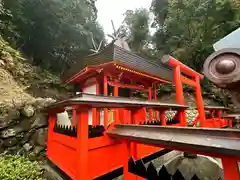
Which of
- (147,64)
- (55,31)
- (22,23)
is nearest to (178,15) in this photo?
(147,64)

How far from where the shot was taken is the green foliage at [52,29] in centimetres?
1098

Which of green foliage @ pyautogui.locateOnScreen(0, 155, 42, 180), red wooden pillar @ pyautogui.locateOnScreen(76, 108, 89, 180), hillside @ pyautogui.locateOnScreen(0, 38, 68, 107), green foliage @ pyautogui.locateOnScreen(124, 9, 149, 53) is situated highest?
green foliage @ pyautogui.locateOnScreen(124, 9, 149, 53)

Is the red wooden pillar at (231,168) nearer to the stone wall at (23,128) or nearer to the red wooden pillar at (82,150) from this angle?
the red wooden pillar at (82,150)

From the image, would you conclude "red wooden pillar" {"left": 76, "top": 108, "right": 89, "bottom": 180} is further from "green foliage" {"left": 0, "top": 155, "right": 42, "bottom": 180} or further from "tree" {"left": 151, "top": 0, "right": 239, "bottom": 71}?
"tree" {"left": 151, "top": 0, "right": 239, "bottom": 71}

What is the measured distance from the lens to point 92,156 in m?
2.13

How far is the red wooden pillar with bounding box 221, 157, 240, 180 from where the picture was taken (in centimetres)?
93

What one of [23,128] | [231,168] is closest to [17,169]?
[23,128]

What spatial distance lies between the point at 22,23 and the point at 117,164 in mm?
12813

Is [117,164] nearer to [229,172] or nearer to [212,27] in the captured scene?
[229,172]

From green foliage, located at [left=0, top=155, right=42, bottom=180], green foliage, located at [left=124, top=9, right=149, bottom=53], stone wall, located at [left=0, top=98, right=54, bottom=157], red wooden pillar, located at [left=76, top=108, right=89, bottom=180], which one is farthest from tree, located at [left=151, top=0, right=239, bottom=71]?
green foliage, located at [left=0, top=155, right=42, bottom=180]

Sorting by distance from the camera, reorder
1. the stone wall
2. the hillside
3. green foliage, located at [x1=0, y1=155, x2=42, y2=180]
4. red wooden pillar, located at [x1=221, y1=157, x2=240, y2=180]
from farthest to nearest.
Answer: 1. the hillside
2. the stone wall
3. green foliage, located at [x1=0, y1=155, x2=42, y2=180]
4. red wooden pillar, located at [x1=221, y1=157, x2=240, y2=180]

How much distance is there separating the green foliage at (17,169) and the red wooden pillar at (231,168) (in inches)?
127

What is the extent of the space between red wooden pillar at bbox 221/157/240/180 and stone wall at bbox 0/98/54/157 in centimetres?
419

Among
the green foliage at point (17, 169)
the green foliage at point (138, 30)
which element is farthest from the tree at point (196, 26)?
the green foliage at point (17, 169)
